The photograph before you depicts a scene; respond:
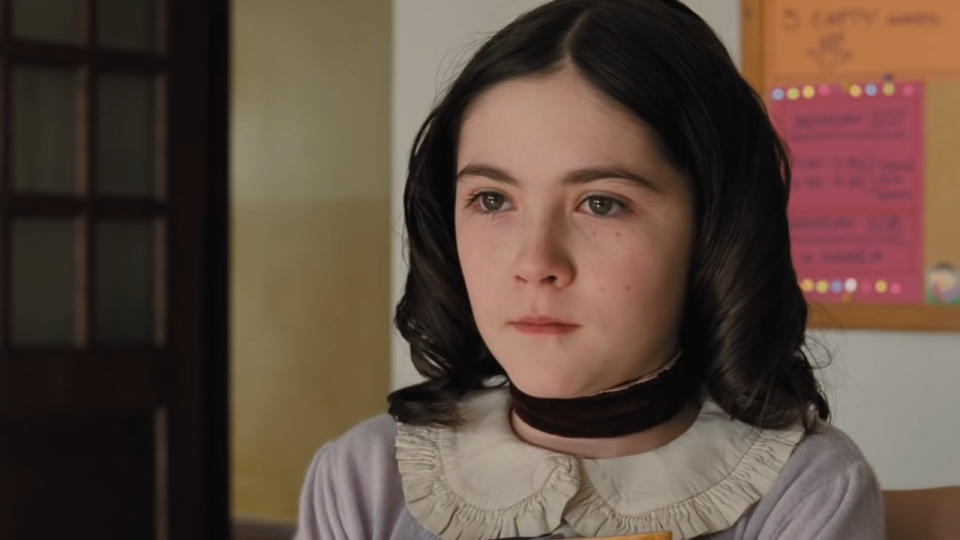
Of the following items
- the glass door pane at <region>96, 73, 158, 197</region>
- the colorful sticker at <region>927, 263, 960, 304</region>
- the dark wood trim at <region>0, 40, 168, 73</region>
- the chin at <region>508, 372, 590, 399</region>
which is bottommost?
the chin at <region>508, 372, 590, 399</region>

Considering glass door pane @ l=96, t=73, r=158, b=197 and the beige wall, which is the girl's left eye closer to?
glass door pane @ l=96, t=73, r=158, b=197

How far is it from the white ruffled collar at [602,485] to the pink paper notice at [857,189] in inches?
46.0

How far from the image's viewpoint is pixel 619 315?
93 cm

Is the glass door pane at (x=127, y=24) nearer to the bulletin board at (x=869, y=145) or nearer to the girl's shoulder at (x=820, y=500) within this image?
the bulletin board at (x=869, y=145)

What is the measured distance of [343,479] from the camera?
1061 millimetres

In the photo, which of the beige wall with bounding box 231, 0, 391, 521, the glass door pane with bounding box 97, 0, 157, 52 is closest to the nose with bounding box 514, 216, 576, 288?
the glass door pane with bounding box 97, 0, 157, 52

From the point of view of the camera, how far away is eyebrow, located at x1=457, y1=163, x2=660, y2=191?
0.91 metres

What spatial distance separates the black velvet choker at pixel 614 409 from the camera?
3.24 feet

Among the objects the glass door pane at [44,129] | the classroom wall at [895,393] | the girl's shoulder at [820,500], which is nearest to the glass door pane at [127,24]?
the glass door pane at [44,129]

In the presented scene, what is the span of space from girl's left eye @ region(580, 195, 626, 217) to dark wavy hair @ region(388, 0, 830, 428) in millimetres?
54

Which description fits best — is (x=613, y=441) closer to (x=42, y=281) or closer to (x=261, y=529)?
(x=42, y=281)

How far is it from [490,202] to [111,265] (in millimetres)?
2728

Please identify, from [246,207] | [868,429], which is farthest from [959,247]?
[246,207]

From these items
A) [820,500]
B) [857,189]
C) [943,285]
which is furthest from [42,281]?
[820,500]
